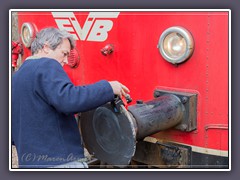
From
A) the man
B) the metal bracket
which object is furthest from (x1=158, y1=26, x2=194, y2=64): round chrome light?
the man

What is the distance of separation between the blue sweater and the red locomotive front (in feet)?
0.55

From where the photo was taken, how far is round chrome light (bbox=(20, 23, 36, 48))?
3295mm

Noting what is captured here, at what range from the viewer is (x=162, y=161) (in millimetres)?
2266

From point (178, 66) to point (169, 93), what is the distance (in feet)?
0.57

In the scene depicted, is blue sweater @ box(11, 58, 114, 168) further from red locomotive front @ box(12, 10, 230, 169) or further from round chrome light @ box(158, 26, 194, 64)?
round chrome light @ box(158, 26, 194, 64)

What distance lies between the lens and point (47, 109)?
6.00 feet

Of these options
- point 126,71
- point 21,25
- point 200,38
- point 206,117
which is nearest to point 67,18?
point 126,71

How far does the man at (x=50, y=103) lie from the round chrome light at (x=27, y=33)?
142cm

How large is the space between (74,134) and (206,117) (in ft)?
2.50

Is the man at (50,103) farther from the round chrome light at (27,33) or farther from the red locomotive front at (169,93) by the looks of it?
the round chrome light at (27,33)

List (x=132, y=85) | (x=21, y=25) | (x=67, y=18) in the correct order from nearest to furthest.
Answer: (x=132, y=85)
(x=67, y=18)
(x=21, y=25)

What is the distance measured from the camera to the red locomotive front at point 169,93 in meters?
1.99

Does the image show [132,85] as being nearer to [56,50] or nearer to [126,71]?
[126,71]

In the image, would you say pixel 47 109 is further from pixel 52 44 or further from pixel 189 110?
pixel 189 110
